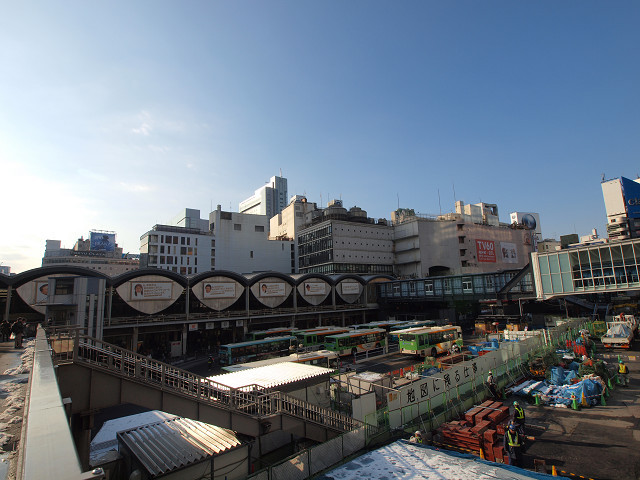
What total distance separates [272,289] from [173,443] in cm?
4018

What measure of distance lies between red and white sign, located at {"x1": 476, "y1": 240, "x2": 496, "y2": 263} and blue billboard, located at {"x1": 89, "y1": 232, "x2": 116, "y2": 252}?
11665cm

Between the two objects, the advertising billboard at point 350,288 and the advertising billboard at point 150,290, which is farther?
the advertising billboard at point 350,288

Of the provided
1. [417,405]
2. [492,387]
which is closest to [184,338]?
[417,405]

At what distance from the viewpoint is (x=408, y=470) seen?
30.5 feet

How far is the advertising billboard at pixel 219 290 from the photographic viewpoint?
4712 centimetres

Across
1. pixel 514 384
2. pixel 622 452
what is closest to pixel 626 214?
pixel 514 384

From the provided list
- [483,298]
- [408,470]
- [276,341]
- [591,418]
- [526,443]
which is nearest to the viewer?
[408,470]

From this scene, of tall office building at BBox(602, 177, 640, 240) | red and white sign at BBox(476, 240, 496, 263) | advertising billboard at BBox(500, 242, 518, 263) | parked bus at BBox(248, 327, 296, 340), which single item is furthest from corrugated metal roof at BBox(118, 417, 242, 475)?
tall office building at BBox(602, 177, 640, 240)

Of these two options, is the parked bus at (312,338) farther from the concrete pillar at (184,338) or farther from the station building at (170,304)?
the concrete pillar at (184,338)

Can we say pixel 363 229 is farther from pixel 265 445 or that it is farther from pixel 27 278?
pixel 265 445

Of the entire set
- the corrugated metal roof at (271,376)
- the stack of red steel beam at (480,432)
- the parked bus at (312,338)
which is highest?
the corrugated metal roof at (271,376)

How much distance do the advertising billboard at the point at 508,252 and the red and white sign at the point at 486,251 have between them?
3.45m

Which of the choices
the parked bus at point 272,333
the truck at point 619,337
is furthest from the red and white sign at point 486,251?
the parked bus at point 272,333

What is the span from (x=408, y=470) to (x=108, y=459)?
34.3ft
